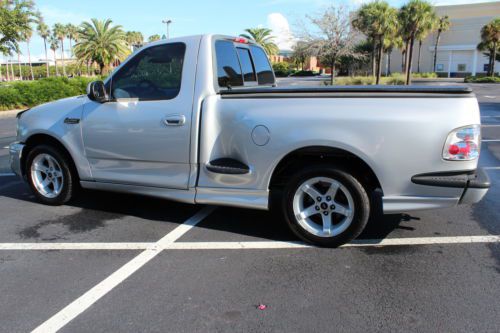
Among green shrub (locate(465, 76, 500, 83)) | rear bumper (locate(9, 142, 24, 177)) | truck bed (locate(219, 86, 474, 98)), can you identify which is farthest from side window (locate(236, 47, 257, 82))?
green shrub (locate(465, 76, 500, 83))

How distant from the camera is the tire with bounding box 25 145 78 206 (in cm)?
527

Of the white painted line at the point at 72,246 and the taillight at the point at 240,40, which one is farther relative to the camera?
the taillight at the point at 240,40

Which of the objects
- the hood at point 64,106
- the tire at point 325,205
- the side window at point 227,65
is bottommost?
the tire at point 325,205

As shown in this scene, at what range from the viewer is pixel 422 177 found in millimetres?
3721

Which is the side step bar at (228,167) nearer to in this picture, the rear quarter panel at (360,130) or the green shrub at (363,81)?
the rear quarter panel at (360,130)

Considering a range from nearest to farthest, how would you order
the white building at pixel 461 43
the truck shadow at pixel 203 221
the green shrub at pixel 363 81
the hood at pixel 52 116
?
the truck shadow at pixel 203 221
the hood at pixel 52 116
the green shrub at pixel 363 81
the white building at pixel 461 43

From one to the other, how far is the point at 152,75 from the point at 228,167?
1.37 meters

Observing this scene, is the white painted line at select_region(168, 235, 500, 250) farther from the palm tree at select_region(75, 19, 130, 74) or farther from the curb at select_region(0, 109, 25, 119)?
the palm tree at select_region(75, 19, 130, 74)

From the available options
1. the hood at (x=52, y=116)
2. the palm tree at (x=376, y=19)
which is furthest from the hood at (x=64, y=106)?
the palm tree at (x=376, y=19)

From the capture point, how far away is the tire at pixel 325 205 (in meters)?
3.94

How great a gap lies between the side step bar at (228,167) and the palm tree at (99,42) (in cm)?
3984

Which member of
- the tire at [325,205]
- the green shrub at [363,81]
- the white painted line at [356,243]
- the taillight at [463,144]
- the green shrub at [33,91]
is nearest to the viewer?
the taillight at [463,144]

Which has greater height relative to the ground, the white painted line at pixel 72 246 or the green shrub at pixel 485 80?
the green shrub at pixel 485 80

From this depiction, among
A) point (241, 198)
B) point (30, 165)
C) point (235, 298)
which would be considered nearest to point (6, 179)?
point (30, 165)
